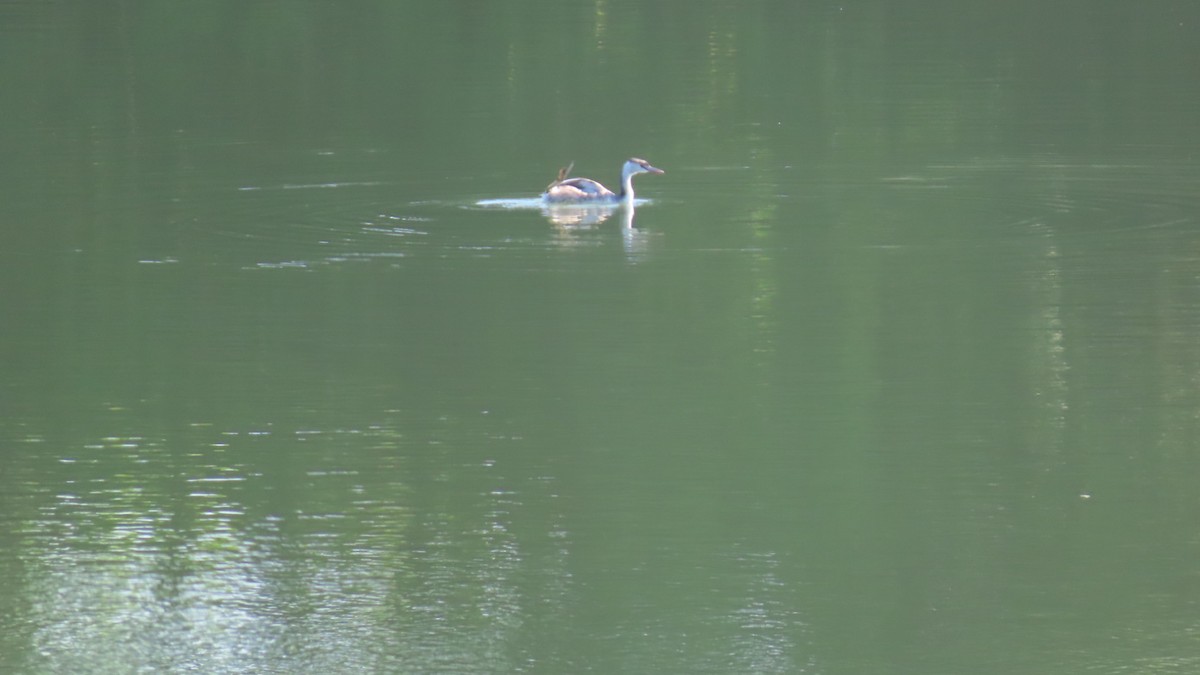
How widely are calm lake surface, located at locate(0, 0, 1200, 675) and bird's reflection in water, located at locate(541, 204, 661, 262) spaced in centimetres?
7

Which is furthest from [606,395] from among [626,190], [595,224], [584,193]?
[626,190]

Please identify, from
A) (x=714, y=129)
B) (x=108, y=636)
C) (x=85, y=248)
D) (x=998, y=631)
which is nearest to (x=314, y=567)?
(x=108, y=636)

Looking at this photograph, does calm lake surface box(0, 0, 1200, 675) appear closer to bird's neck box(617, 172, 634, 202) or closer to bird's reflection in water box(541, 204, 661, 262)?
bird's reflection in water box(541, 204, 661, 262)

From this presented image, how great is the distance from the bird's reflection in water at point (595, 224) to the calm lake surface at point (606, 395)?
0.07 m

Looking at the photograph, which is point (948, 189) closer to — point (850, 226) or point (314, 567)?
point (850, 226)

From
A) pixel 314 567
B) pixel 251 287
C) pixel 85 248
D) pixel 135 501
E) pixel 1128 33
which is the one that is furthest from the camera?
pixel 1128 33

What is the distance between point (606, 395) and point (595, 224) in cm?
647

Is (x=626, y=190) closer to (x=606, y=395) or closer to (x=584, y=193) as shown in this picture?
(x=584, y=193)

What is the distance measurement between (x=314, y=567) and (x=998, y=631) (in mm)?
2445

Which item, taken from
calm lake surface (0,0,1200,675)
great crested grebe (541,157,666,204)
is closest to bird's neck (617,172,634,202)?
great crested grebe (541,157,666,204)

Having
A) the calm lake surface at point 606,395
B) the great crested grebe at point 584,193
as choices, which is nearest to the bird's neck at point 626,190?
the great crested grebe at point 584,193

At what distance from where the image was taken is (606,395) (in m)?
11.2

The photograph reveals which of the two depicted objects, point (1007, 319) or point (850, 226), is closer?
point (1007, 319)

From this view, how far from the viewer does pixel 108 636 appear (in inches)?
Result: 299
